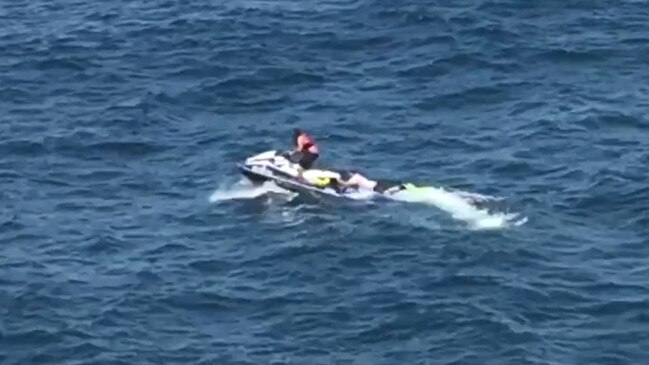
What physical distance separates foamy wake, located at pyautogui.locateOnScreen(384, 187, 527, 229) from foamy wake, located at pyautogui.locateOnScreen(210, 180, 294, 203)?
15.4ft

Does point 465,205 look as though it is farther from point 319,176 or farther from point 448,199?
point 319,176

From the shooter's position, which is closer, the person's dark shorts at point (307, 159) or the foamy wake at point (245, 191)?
the foamy wake at point (245, 191)

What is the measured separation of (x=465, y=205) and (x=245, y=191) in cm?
816

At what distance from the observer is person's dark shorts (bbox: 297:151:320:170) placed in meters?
64.2

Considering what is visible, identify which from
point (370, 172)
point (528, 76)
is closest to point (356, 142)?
point (370, 172)

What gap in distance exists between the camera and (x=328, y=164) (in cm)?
6600

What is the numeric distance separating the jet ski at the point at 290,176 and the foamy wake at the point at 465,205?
83cm

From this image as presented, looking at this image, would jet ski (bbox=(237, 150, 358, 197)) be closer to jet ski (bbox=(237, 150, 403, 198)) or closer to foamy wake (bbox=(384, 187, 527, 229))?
jet ski (bbox=(237, 150, 403, 198))

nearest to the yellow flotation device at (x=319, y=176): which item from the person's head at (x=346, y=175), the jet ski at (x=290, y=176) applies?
the jet ski at (x=290, y=176)

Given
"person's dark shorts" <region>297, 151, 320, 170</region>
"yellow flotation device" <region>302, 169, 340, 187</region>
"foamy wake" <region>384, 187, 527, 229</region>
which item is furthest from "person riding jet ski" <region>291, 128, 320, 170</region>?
"foamy wake" <region>384, 187, 527, 229</region>

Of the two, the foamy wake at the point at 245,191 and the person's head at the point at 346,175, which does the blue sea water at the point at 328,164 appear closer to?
the foamy wake at the point at 245,191

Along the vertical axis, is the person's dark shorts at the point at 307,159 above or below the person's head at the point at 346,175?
above

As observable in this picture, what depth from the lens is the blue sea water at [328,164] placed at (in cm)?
5422

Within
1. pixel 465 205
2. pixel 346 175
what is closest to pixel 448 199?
pixel 465 205
